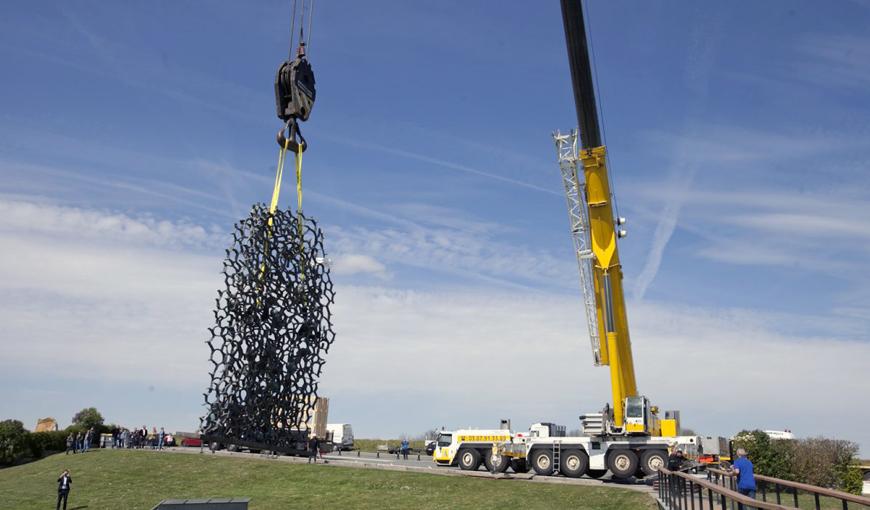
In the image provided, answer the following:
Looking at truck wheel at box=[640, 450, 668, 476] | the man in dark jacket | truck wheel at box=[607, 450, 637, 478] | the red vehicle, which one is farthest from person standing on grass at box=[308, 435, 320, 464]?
the red vehicle

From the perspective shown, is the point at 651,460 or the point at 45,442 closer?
the point at 651,460

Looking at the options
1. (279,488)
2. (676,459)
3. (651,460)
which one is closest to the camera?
(676,459)

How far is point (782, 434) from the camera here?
52.8 m

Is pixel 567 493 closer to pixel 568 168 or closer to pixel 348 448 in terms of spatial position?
pixel 568 168

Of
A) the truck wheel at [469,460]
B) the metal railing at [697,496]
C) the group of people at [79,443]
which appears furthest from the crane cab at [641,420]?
the group of people at [79,443]

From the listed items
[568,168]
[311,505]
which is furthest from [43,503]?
[568,168]

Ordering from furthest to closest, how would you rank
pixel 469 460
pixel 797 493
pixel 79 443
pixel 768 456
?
pixel 768 456, pixel 79 443, pixel 469 460, pixel 797 493

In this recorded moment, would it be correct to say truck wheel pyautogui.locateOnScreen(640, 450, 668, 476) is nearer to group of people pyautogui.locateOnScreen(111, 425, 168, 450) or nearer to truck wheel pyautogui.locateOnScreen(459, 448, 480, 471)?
truck wheel pyautogui.locateOnScreen(459, 448, 480, 471)

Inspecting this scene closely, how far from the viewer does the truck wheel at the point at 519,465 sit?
26.6m

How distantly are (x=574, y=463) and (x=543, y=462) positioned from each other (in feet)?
3.90

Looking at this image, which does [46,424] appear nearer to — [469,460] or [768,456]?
[469,460]

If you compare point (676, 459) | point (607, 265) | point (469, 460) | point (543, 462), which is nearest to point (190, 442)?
point (469, 460)

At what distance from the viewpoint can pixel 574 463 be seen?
81.4 feet

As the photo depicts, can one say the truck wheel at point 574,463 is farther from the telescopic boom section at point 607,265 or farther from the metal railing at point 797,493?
the metal railing at point 797,493
